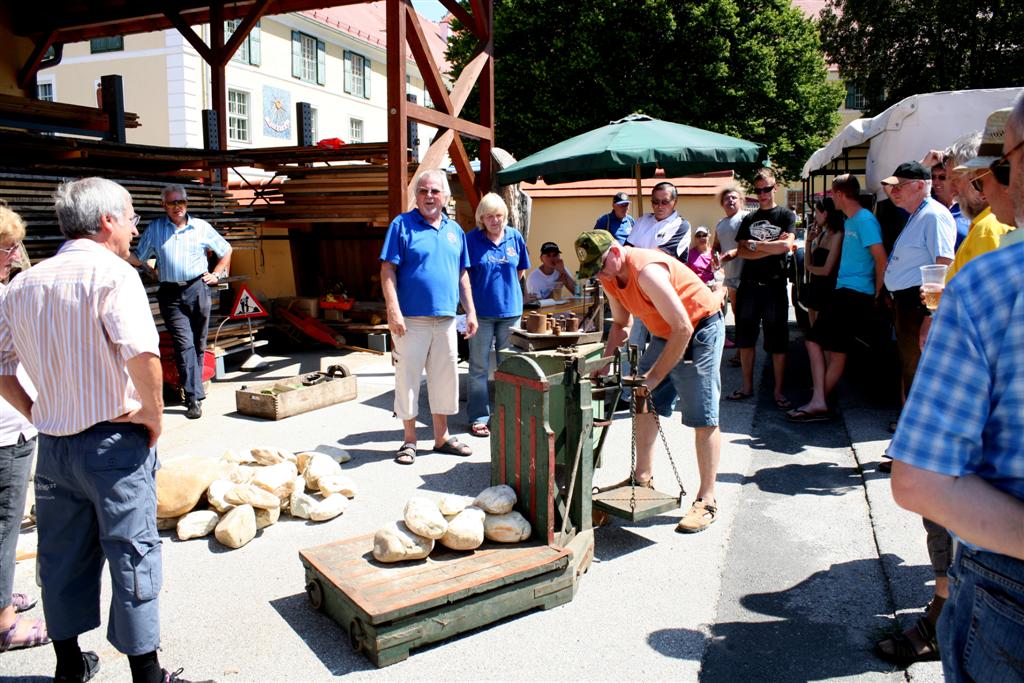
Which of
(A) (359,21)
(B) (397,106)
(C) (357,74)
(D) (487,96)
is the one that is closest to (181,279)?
(B) (397,106)

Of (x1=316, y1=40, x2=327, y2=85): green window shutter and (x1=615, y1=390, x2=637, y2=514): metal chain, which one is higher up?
(x1=316, y1=40, x2=327, y2=85): green window shutter

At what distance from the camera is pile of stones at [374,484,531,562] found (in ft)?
11.8

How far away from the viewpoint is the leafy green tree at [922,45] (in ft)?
73.3

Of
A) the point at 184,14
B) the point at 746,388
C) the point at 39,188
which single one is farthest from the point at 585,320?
the point at 184,14

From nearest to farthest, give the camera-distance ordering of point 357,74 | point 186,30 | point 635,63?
point 186,30, point 635,63, point 357,74

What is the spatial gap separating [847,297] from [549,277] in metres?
3.31

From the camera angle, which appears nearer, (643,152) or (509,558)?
(509,558)

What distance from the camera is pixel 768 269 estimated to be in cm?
751

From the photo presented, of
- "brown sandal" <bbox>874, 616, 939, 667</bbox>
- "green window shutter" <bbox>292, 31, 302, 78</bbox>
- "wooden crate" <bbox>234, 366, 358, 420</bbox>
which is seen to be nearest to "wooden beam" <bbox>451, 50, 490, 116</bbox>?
"wooden crate" <bbox>234, 366, 358, 420</bbox>

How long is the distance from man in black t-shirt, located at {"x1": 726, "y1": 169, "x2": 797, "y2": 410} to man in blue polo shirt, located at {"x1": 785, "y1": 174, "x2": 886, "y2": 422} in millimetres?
447

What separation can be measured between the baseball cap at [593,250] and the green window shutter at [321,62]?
3107cm

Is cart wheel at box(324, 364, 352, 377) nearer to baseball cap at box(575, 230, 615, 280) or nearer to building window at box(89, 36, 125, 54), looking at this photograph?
baseball cap at box(575, 230, 615, 280)

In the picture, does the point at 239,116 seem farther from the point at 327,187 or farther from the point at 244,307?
the point at 244,307

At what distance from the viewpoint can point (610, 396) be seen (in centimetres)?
453
